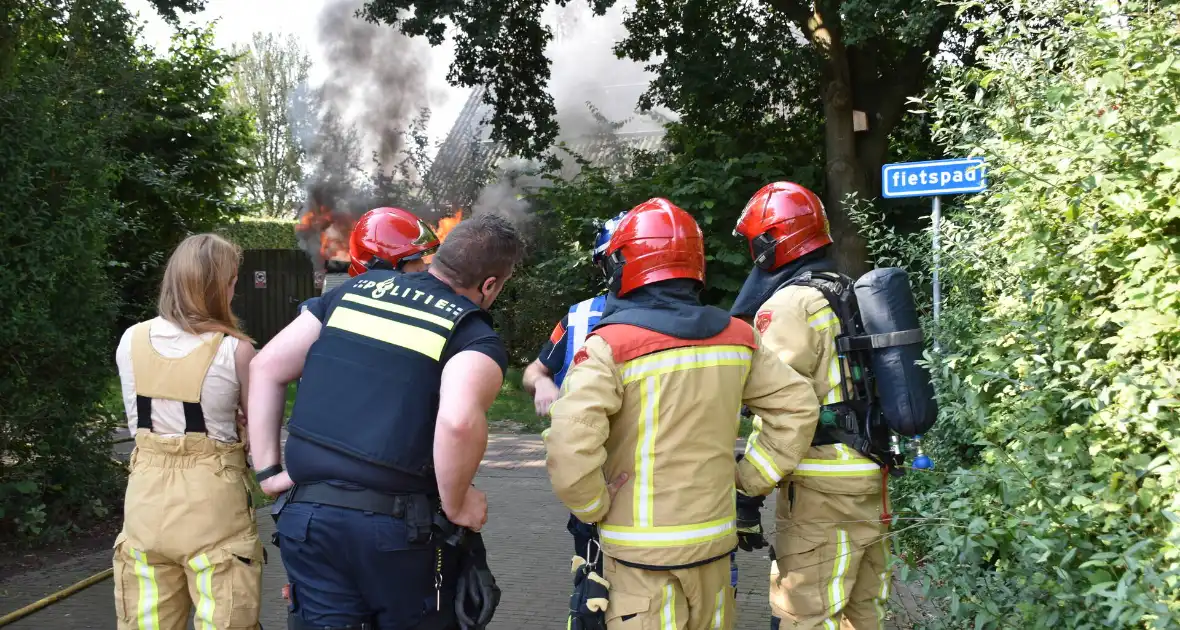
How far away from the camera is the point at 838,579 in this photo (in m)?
3.30

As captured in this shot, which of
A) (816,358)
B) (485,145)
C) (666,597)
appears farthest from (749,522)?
(485,145)

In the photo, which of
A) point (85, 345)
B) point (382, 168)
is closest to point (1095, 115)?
point (85, 345)

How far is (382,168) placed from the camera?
18.4m

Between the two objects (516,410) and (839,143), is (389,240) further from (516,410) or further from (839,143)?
(839,143)

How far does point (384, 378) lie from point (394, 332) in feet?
0.45


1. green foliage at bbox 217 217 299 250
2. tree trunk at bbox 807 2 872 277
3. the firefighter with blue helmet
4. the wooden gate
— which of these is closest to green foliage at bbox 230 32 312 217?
green foliage at bbox 217 217 299 250

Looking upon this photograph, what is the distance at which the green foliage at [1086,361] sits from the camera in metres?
2.28

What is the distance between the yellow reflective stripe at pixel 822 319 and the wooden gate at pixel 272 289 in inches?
692

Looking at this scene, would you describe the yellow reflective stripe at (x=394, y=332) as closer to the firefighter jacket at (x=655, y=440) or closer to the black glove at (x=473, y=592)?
the firefighter jacket at (x=655, y=440)

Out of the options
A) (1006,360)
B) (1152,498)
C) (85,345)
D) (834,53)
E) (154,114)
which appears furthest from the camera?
(154,114)

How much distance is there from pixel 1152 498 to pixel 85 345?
6.21 meters

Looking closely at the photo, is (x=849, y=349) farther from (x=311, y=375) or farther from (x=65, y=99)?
(x=65, y=99)

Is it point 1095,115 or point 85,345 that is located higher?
point 1095,115

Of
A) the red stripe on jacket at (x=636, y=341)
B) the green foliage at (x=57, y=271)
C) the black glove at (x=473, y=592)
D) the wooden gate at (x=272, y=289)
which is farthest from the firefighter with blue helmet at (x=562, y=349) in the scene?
the wooden gate at (x=272, y=289)
